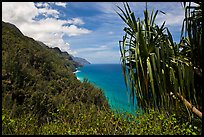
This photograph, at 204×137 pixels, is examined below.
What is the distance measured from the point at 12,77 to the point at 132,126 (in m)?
3.17

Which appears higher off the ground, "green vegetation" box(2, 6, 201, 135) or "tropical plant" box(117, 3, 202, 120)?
"tropical plant" box(117, 3, 202, 120)

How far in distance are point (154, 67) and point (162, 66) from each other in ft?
1.26

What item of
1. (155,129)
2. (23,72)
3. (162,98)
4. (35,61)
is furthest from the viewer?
(35,61)

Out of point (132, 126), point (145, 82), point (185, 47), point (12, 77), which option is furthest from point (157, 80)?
point (12, 77)

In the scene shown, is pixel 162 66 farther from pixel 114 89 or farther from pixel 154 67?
pixel 114 89

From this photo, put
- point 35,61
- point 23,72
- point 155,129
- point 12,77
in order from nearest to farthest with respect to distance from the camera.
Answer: point 155,129 → point 12,77 → point 23,72 → point 35,61

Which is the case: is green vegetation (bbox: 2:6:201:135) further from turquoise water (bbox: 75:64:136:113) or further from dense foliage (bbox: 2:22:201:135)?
turquoise water (bbox: 75:64:136:113)

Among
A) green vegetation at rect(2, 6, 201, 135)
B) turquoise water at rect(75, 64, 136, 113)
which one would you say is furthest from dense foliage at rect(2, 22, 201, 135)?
turquoise water at rect(75, 64, 136, 113)

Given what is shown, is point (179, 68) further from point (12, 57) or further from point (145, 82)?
point (12, 57)

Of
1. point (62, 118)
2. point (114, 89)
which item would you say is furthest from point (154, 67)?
point (114, 89)

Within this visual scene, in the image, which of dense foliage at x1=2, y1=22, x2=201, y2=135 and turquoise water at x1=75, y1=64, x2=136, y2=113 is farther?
turquoise water at x1=75, y1=64, x2=136, y2=113

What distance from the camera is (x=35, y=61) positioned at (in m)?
8.05

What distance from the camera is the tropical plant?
3611 mm

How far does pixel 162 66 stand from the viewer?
3891 millimetres
